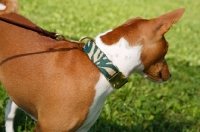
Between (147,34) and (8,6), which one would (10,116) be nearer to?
(8,6)

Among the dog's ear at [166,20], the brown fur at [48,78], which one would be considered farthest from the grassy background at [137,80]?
the dog's ear at [166,20]

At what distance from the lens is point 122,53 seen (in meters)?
3.31

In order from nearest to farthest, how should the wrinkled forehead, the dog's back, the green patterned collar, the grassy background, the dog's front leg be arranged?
the green patterned collar, the wrinkled forehead, the dog's back, the dog's front leg, the grassy background

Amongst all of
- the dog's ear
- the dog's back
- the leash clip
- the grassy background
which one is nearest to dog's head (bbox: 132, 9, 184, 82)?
the dog's ear

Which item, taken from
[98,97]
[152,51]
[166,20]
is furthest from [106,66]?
[166,20]

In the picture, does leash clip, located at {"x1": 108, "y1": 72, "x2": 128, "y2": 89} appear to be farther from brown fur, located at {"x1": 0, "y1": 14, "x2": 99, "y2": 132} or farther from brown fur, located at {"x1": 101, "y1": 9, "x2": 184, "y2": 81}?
brown fur, located at {"x1": 101, "y1": 9, "x2": 184, "y2": 81}

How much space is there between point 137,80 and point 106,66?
3.21 metres

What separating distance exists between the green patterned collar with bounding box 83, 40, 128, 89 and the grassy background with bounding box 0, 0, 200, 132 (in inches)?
65.1

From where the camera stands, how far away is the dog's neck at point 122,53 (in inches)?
130

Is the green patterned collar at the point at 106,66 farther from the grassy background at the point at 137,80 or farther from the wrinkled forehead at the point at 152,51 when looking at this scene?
the grassy background at the point at 137,80

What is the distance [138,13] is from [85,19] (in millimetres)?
2853

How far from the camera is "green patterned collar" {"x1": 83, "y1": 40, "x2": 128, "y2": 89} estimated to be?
128 inches

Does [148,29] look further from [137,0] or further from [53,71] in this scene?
[137,0]

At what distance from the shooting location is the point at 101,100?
3.43 metres
